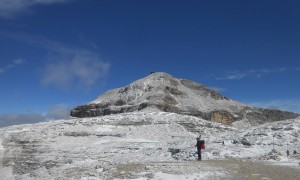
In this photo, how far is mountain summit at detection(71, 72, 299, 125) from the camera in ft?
325

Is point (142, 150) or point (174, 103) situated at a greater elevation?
point (174, 103)

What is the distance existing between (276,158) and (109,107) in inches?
2864

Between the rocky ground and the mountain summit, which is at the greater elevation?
the mountain summit

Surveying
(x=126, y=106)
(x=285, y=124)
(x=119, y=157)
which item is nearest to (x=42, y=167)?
(x=119, y=157)

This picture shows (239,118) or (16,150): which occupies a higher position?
(239,118)

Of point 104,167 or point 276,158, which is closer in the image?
point 104,167

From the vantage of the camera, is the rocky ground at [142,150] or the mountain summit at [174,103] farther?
the mountain summit at [174,103]

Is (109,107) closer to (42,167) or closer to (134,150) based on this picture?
(134,150)

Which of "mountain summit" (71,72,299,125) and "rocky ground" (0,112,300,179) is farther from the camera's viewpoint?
"mountain summit" (71,72,299,125)

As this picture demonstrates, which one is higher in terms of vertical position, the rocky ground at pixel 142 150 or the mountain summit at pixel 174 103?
the mountain summit at pixel 174 103

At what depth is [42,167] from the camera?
37312 millimetres

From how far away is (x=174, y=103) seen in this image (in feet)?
334

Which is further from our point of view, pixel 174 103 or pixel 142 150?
pixel 174 103

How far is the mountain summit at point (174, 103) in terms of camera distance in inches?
3900
